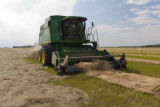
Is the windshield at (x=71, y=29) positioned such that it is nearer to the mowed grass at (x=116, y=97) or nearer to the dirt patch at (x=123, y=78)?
the dirt patch at (x=123, y=78)

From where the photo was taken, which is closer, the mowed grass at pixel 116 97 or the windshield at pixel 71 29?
the mowed grass at pixel 116 97

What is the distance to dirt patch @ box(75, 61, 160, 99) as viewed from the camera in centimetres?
397

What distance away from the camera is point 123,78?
5133mm

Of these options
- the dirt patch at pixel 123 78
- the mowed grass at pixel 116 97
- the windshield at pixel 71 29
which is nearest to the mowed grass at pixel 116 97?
the mowed grass at pixel 116 97

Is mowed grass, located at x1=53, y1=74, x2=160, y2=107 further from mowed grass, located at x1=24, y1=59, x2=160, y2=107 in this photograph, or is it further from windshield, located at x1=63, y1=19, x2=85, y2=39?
windshield, located at x1=63, y1=19, x2=85, y2=39

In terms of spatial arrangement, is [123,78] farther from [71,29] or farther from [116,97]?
[71,29]

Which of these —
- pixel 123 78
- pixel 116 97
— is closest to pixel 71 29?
pixel 123 78

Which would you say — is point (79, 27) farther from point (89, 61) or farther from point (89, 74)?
point (89, 74)

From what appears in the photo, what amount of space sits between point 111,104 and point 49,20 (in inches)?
280

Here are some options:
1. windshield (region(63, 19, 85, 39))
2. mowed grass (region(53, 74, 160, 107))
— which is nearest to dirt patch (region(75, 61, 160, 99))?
mowed grass (region(53, 74, 160, 107))

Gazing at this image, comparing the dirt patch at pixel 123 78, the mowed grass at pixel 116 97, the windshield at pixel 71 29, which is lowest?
the mowed grass at pixel 116 97

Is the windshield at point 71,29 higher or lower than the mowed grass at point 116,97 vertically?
higher

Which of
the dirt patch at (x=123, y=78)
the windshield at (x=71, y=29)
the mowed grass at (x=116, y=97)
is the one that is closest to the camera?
the mowed grass at (x=116, y=97)

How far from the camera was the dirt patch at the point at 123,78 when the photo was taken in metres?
3.97
